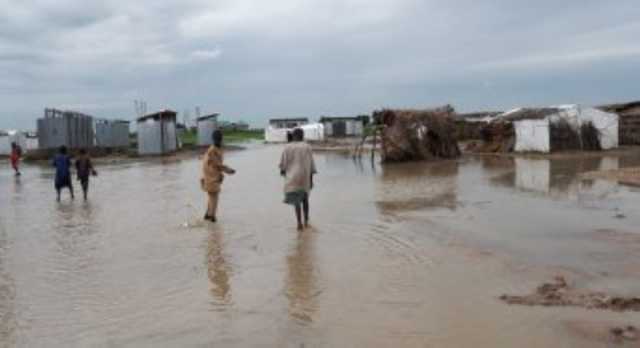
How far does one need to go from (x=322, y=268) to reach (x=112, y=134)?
42.2m

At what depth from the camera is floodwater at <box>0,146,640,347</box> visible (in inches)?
252

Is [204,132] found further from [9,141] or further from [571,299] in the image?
[571,299]

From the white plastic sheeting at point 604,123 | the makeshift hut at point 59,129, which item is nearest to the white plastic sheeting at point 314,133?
the makeshift hut at point 59,129

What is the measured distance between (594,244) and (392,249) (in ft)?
9.12

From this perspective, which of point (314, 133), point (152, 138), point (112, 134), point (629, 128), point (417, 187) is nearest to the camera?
point (417, 187)

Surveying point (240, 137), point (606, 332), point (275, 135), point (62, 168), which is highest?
point (275, 135)

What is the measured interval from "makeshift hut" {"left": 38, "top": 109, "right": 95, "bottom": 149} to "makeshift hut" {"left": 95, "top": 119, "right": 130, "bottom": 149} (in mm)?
3503

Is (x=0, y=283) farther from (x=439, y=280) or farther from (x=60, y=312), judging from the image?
(x=439, y=280)

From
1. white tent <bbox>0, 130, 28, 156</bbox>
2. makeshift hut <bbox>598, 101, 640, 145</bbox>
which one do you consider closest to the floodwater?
makeshift hut <bbox>598, 101, 640, 145</bbox>

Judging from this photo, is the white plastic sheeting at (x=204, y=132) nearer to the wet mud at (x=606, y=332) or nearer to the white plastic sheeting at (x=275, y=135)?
the white plastic sheeting at (x=275, y=135)

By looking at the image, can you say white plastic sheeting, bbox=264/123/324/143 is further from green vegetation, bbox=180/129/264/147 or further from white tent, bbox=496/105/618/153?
white tent, bbox=496/105/618/153

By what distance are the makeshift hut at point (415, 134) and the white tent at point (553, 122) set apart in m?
3.57

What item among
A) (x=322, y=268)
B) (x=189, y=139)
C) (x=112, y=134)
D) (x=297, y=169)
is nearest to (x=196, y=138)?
(x=189, y=139)

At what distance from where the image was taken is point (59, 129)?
42.3 m
